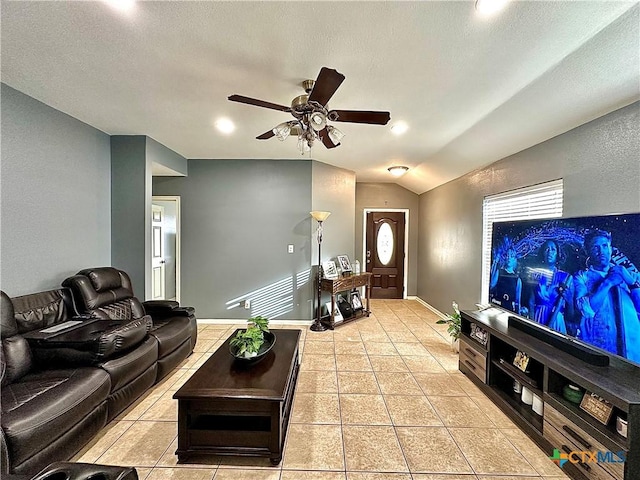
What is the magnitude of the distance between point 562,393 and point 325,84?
260 cm

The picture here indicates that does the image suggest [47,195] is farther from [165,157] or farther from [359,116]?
[359,116]

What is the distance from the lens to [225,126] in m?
3.34

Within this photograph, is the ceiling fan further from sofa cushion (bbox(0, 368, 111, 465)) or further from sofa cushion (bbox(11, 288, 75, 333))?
sofa cushion (bbox(11, 288, 75, 333))

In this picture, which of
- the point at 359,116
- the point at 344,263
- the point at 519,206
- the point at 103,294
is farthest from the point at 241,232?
the point at 519,206

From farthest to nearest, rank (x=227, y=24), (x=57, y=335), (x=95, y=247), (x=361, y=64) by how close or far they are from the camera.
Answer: (x=95, y=247)
(x=57, y=335)
(x=361, y=64)
(x=227, y=24)

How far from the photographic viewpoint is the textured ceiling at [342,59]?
1595mm

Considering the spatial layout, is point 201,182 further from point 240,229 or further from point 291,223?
point 291,223

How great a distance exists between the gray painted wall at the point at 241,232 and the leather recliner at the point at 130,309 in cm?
130

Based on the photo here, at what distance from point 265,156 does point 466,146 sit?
9.53ft

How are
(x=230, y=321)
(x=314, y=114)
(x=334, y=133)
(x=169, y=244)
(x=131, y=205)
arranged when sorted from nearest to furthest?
(x=314, y=114) → (x=334, y=133) → (x=131, y=205) → (x=230, y=321) → (x=169, y=244)

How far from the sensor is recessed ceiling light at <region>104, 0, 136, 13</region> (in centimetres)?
151

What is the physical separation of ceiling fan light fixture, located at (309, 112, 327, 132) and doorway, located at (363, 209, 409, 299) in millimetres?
4715

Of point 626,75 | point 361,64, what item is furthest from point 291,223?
point 626,75

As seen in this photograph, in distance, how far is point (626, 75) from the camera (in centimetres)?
179
